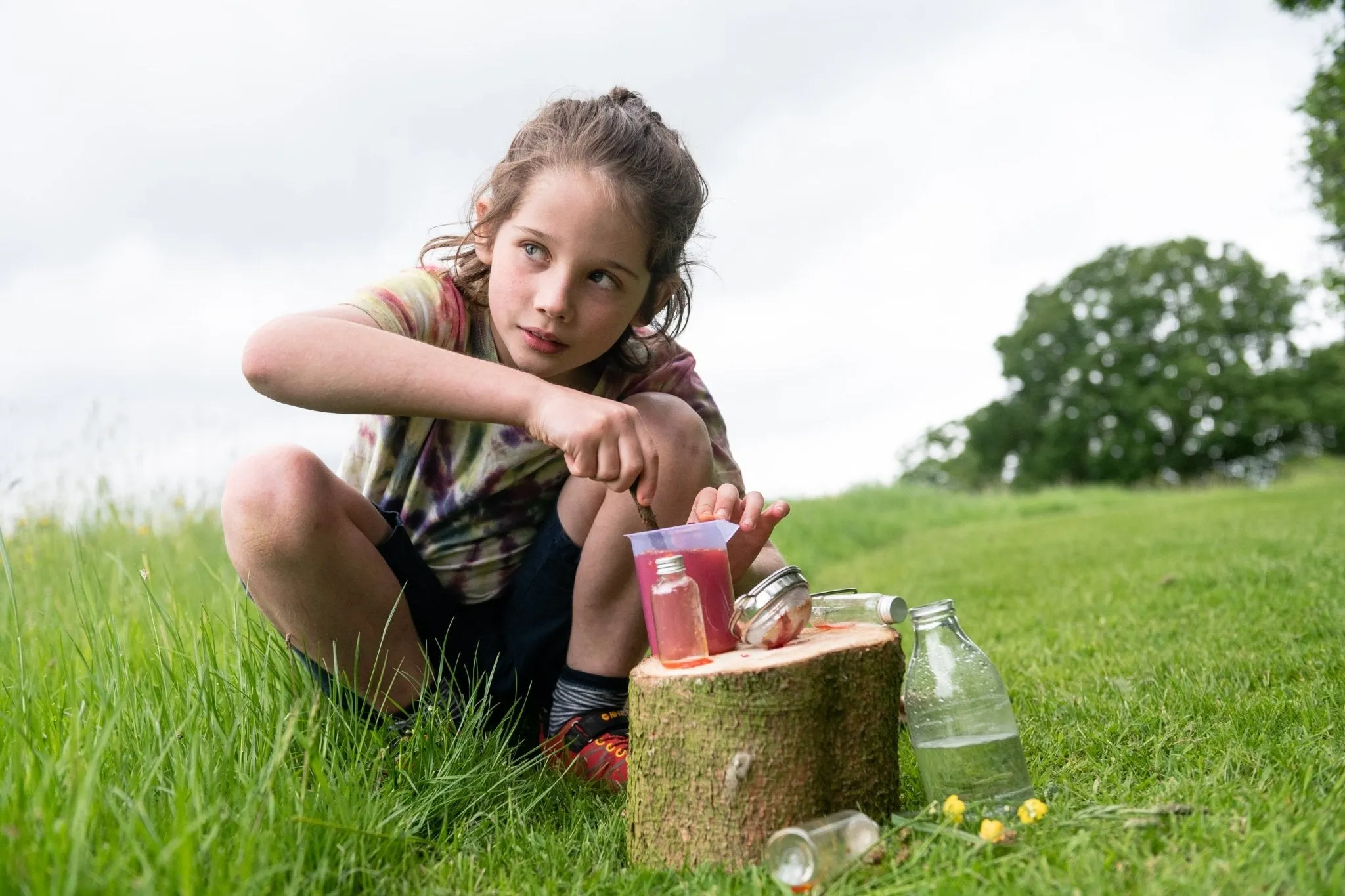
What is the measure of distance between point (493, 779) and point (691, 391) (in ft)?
3.37

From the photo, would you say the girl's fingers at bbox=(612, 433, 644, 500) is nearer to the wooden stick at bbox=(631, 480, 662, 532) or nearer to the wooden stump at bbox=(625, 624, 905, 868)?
the wooden stick at bbox=(631, 480, 662, 532)

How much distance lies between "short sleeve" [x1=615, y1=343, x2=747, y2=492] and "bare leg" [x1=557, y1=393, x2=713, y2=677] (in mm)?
200

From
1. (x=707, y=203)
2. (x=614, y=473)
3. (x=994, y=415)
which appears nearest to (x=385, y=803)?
(x=614, y=473)

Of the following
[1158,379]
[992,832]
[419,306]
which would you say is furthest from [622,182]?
[1158,379]

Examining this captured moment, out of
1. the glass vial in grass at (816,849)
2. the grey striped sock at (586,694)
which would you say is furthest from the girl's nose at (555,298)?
the glass vial in grass at (816,849)

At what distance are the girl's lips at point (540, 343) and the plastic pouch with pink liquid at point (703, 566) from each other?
51cm

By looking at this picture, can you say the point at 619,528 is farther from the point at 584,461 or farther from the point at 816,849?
the point at 816,849

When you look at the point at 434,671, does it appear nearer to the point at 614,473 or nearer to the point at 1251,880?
the point at 614,473

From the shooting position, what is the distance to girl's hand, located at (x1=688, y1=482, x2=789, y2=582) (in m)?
1.99

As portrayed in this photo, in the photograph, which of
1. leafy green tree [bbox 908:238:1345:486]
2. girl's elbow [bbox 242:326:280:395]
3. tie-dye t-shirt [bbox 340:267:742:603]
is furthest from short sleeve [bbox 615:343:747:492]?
leafy green tree [bbox 908:238:1345:486]

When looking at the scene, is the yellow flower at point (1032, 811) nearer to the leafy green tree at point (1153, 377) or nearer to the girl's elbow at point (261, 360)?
the girl's elbow at point (261, 360)

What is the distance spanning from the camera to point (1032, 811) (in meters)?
1.61

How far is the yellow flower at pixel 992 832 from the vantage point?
4.95 feet

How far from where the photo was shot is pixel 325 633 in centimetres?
208
